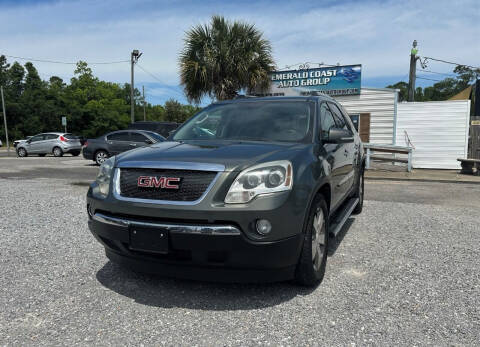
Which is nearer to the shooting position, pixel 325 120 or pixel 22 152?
pixel 325 120

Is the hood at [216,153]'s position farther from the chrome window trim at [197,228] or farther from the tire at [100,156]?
the tire at [100,156]

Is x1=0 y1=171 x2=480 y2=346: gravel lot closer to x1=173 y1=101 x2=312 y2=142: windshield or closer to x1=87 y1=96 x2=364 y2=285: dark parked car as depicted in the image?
x1=87 y1=96 x2=364 y2=285: dark parked car

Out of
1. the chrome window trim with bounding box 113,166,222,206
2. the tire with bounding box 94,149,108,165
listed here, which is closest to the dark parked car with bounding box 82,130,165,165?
the tire with bounding box 94,149,108,165

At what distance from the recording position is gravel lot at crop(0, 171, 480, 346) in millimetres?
2432

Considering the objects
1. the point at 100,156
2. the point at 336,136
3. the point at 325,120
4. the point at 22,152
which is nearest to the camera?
the point at 336,136

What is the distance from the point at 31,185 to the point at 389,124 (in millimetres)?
12741

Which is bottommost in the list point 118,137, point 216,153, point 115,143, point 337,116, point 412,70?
point 115,143

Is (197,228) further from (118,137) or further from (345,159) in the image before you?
(118,137)

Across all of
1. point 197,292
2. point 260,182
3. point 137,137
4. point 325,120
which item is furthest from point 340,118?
point 137,137

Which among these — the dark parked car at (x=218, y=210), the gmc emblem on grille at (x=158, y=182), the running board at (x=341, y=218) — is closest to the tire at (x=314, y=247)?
the dark parked car at (x=218, y=210)

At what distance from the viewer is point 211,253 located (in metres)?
2.60

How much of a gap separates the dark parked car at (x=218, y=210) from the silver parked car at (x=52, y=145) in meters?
21.0

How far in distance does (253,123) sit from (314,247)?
A: 1438 mm

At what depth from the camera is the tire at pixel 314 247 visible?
2896 millimetres
